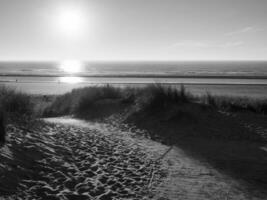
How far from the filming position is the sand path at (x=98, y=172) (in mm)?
4176

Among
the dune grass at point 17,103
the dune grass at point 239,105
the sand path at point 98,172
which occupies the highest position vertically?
the dune grass at point 17,103

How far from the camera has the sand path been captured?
4176mm

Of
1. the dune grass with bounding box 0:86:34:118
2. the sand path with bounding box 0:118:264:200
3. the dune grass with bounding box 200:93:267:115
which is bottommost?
the sand path with bounding box 0:118:264:200

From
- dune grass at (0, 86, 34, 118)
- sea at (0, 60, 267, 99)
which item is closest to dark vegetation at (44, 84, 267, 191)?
dune grass at (0, 86, 34, 118)

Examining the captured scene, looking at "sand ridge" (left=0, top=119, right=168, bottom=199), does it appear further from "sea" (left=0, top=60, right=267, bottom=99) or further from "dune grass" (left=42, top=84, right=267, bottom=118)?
"sea" (left=0, top=60, right=267, bottom=99)

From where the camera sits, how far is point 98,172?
197 inches

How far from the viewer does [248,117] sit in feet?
33.5

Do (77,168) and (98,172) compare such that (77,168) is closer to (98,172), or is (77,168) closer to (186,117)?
(98,172)

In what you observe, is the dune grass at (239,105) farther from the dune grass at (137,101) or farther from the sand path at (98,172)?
the sand path at (98,172)

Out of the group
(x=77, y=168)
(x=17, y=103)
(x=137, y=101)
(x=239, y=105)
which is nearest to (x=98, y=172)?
(x=77, y=168)

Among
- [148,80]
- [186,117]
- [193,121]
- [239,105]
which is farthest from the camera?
[148,80]

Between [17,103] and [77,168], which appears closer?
[77,168]

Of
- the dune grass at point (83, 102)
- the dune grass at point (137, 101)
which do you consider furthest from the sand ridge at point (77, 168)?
the dune grass at point (83, 102)

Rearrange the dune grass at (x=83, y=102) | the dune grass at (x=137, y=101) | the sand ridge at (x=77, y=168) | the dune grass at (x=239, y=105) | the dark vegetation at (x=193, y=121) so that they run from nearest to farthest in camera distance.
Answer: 1. the sand ridge at (x=77, y=168)
2. the dark vegetation at (x=193, y=121)
3. the dune grass at (x=137, y=101)
4. the dune grass at (x=239, y=105)
5. the dune grass at (x=83, y=102)
